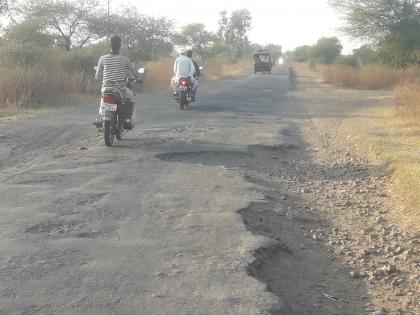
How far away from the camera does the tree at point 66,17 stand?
89.7 feet

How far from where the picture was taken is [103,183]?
5.63m

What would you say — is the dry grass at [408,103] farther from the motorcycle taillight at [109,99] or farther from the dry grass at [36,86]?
the dry grass at [36,86]

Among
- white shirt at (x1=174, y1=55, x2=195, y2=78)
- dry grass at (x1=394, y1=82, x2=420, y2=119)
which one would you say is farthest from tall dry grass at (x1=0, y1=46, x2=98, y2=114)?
dry grass at (x1=394, y1=82, x2=420, y2=119)

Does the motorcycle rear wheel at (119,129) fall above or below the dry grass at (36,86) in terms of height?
below

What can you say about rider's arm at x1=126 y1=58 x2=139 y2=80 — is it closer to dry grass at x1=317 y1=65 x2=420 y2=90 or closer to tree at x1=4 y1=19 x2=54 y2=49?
tree at x1=4 y1=19 x2=54 y2=49

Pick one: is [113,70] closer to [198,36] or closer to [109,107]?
[109,107]

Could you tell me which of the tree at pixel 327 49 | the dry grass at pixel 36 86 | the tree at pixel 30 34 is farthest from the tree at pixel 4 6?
the tree at pixel 327 49

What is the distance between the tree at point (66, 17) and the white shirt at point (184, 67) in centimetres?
1526

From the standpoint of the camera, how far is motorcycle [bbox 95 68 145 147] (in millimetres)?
7668

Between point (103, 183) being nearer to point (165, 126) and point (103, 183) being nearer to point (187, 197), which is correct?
point (187, 197)

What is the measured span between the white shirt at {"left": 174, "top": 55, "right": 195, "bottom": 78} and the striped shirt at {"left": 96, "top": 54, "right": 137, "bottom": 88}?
5.54m

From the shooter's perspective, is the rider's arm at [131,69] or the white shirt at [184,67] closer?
the rider's arm at [131,69]

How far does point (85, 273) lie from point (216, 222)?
140cm

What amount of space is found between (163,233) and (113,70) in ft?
14.4
